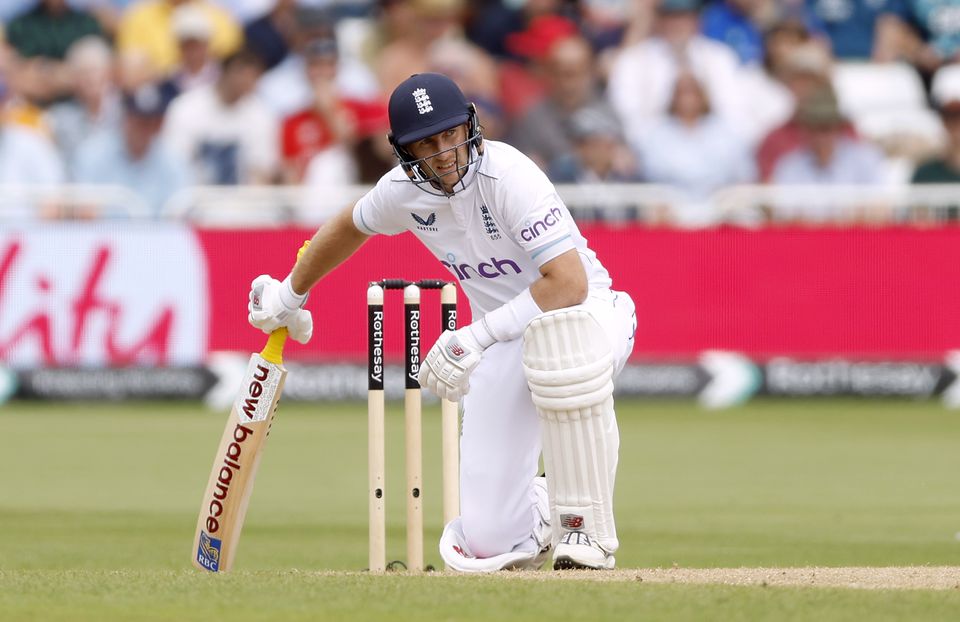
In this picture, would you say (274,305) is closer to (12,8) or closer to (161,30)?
(161,30)

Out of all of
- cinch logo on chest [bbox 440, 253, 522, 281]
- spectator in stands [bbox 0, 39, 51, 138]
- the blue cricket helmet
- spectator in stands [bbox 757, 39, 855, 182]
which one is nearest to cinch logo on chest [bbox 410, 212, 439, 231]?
cinch logo on chest [bbox 440, 253, 522, 281]

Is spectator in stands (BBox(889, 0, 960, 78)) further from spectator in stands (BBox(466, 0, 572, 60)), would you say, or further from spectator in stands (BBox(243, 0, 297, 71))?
spectator in stands (BBox(243, 0, 297, 71))

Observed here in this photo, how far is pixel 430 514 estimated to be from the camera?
8875 mm

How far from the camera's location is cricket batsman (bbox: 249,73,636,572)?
5668 mm

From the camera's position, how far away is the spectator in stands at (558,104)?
14.9m

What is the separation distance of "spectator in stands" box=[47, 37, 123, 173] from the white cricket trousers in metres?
9.79

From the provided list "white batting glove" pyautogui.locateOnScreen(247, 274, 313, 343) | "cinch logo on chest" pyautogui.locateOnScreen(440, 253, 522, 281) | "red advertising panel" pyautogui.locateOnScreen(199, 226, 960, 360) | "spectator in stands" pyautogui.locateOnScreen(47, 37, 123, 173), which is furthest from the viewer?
"spectator in stands" pyautogui.locateOnScreen(47, 37, 123, 173)

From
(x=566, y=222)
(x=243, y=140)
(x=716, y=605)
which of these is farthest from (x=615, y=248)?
(x=716, y=605)

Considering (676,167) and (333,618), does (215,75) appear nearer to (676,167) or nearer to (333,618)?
(676,167)

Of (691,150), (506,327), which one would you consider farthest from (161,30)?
(506,327)

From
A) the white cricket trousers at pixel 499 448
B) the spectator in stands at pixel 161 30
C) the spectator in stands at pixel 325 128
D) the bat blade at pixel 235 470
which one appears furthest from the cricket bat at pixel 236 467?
the spectator in stands at pixel 161 30

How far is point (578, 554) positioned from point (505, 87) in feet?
34.4

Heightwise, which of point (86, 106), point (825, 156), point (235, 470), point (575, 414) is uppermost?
point (86, 106)

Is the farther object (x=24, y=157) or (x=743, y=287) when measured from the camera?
(x=24, y=157)
